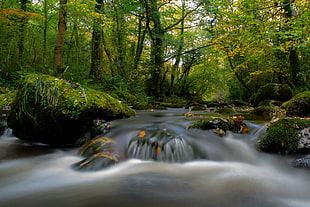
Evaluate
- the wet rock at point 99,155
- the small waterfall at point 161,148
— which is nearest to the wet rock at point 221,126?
the small waterfall at point 161,148

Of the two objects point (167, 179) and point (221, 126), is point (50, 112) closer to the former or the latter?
point (167, 179)

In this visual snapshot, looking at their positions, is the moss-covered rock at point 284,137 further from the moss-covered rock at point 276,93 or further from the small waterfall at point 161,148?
the moss-covered rock at point 276,93

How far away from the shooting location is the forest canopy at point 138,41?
6.73 m

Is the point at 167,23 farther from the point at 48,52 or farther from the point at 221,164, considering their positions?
the point at 221,164

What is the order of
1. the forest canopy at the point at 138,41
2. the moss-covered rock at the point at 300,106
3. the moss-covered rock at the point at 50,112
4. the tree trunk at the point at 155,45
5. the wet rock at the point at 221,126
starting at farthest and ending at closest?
the tree trunk at the point at 155,45
the forest canopy at the point at 138,41
the moss-covered rock at the point at 300,106
the wet rock at the point at 221,126
the moss-covered rock at the point at 50,112

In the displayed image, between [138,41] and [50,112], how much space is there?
30.2ft

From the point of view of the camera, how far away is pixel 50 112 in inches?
139

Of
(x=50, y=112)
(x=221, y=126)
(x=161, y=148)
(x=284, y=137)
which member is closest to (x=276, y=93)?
(x=221, y=126)

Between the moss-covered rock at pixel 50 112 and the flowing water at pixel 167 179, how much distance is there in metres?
0.31

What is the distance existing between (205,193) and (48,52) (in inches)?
476

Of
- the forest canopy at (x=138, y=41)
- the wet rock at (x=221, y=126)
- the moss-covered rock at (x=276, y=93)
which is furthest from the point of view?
the moss-covered rock at (x=276, y=93)

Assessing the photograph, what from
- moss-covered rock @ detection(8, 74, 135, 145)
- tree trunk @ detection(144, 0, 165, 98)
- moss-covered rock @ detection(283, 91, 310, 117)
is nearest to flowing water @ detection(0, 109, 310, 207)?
moss-covered rock @ detection(8, 74, 135, 145)

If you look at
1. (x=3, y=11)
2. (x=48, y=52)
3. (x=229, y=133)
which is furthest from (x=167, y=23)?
(x=229, y=133)

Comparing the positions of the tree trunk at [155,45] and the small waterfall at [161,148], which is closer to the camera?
the small waterfall at [161,148]
